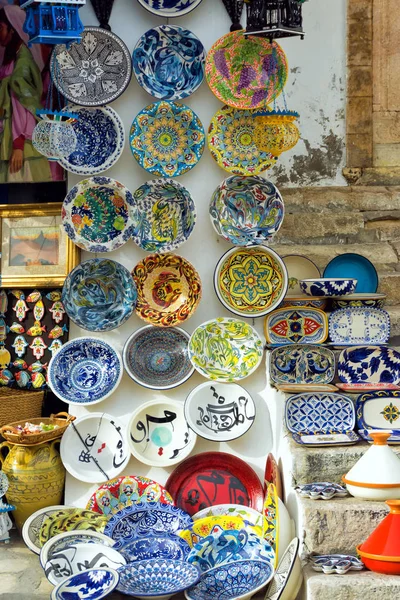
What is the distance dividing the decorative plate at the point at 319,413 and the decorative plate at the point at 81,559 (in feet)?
3.26

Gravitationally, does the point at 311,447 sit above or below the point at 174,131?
below

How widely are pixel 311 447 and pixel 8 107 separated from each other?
2660 mm

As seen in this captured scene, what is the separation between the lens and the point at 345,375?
14.2 feet

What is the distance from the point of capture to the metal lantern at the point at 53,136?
402 centimetres

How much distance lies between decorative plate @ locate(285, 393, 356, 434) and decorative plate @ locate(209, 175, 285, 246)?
0.85 meters

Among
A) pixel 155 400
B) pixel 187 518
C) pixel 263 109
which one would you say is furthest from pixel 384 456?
pixel 263 109

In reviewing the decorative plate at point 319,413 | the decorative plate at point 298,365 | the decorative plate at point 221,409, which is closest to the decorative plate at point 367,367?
the decorative plate at point 298,365

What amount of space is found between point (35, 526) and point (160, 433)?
2.55 ft

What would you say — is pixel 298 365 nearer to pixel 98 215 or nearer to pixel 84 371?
pixel 84 371

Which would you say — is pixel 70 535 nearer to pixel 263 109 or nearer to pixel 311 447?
pixel 311 447

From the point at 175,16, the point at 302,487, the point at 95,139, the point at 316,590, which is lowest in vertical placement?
the point at 316,590

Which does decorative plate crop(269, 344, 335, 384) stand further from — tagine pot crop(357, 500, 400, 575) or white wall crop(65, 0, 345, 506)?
tagine pot crop(357, 500, 400, 575)

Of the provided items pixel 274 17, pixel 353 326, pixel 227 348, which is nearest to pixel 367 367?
pixel 353 326

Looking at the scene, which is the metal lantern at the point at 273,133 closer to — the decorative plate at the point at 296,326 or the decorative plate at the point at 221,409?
the decorative plate at the point at 296,326
